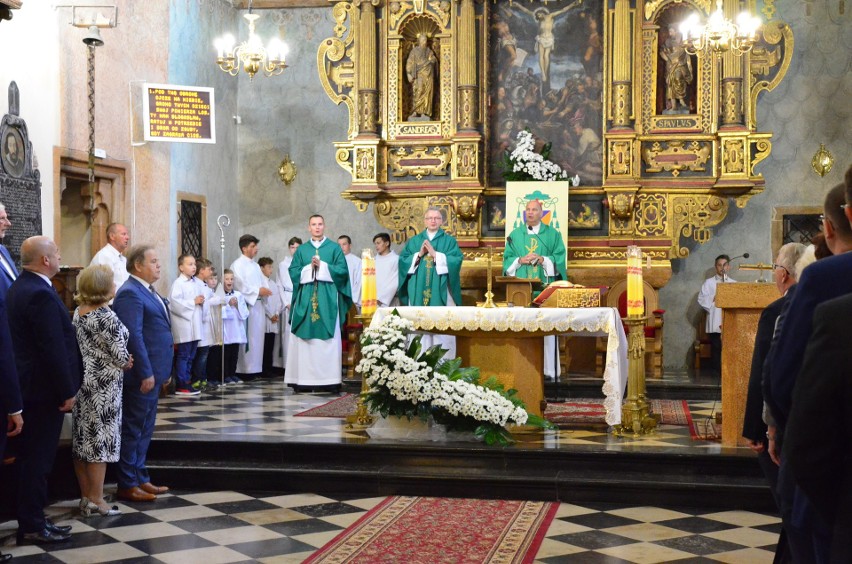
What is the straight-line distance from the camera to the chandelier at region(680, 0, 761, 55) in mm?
11234

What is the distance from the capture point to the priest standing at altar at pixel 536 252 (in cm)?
1000

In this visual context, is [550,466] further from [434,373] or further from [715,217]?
[715,217]

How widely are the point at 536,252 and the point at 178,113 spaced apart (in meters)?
4.30

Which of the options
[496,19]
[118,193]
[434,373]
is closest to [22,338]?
[434,373]

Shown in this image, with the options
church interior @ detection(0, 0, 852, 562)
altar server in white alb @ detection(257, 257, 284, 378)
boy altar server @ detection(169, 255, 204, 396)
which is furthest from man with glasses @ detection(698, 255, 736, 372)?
boy altar server @ detection(169, 255, 204, 396)

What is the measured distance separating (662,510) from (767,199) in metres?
8.74

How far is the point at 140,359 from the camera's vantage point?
6371 mm

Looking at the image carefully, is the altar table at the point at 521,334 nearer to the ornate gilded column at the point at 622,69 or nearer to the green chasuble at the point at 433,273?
the green chasuble at the point at 433,273

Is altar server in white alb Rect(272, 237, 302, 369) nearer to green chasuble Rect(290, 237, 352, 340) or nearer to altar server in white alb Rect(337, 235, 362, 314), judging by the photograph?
→ altar server in white alb Rect(337, 235, 362, 314)

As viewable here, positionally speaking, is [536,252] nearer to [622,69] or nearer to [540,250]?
[540,250]

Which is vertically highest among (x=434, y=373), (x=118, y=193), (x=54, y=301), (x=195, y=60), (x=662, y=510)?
(x=195, y=60)

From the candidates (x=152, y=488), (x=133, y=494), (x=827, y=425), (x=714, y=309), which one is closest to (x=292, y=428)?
(x=152, y=488)

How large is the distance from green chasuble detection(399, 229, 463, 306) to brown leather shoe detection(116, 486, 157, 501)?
467 centimetres

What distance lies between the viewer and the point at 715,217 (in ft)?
42.3
